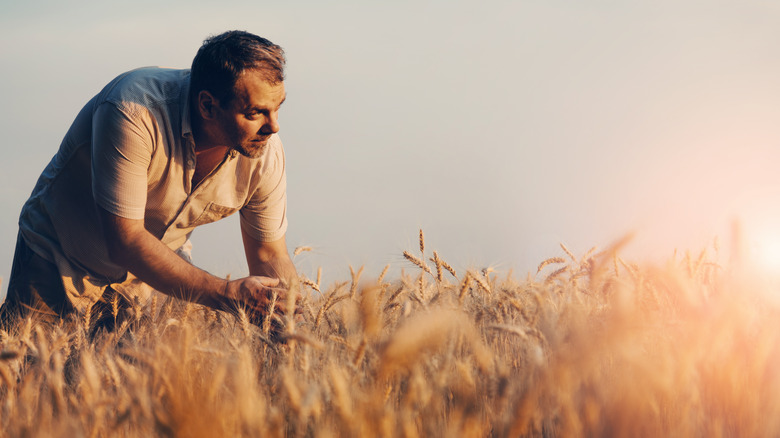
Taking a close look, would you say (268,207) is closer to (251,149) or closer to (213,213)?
(213,213)

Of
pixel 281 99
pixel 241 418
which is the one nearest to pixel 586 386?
pixel 241 418

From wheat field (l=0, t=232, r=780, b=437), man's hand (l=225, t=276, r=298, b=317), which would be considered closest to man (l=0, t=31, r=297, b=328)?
man's hand (l=225, t=276, r=298, b=317)

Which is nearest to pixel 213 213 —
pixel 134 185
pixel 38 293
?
pixel 134 185

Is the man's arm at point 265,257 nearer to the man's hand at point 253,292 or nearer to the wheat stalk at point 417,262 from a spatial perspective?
the man's hand at point 253,292

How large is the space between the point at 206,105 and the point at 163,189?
48 cm

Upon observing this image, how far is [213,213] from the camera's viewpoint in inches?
121

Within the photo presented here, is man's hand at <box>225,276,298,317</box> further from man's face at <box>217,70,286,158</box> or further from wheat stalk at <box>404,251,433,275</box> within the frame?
man's face at <box>217,70,286,158</box>

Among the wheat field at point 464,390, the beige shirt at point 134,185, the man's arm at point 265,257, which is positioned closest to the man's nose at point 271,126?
the beige shirt at point 134,185

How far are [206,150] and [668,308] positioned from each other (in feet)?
6.63

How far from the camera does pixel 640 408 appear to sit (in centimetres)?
110

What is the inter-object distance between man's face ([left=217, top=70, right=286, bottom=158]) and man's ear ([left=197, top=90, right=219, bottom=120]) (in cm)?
5

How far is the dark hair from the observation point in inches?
98.0

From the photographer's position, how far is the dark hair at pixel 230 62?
2488 mm

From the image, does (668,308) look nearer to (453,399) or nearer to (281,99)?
(453,399)
